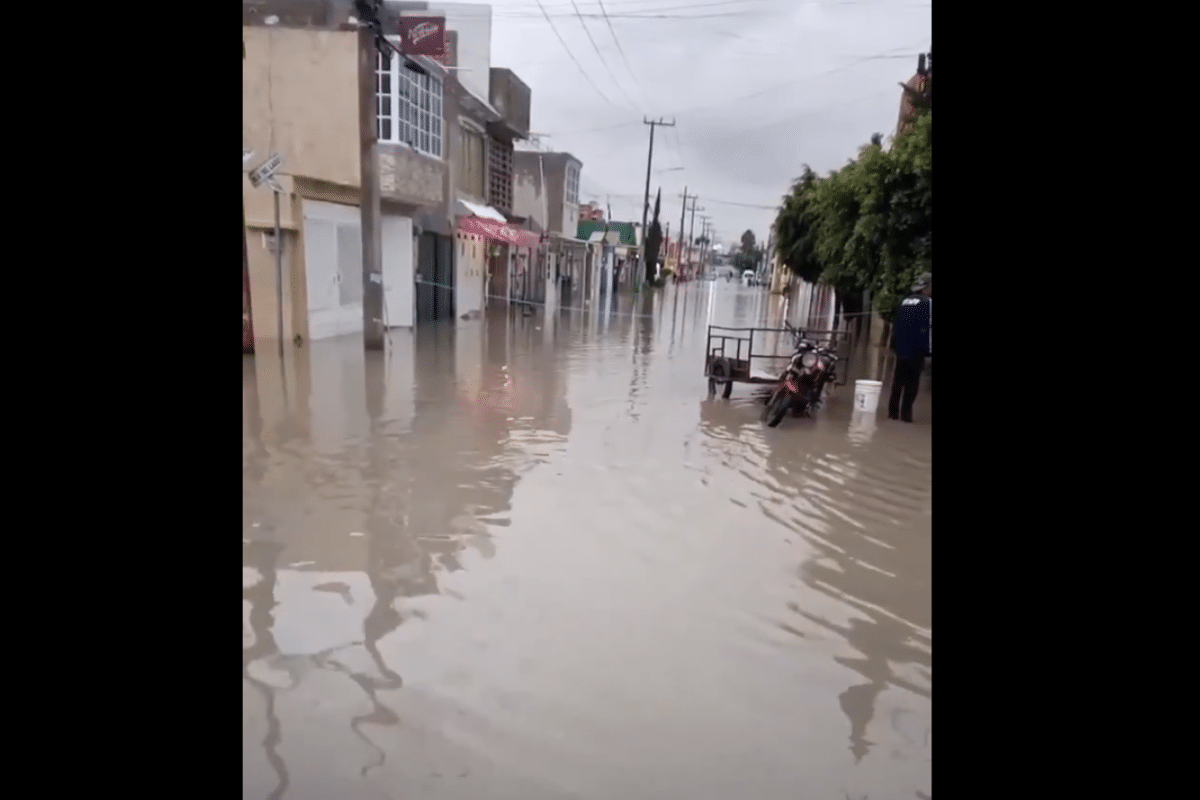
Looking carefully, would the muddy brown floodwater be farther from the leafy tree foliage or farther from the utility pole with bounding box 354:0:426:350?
the utility pole with bounding box 354:0:426:350

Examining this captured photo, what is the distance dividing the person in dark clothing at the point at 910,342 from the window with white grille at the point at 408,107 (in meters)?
10.8

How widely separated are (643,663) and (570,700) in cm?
44

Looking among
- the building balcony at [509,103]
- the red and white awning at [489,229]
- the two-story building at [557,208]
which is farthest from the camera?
the two-story building at [557,208]

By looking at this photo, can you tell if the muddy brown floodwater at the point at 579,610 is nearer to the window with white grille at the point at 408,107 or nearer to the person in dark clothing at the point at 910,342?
the person in dark clothing at the point at 910,342

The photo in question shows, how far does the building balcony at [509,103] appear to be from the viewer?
22.8 meters

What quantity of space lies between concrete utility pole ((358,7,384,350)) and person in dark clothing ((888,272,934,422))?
24.4ft

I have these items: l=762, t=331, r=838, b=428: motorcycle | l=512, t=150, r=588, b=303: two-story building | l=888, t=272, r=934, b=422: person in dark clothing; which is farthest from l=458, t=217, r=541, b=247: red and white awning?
l=888, t=272, r=934, b=422: person in dark clothing

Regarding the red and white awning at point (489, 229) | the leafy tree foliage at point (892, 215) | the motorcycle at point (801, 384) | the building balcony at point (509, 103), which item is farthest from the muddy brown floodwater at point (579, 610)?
the building balcony at point (509, 103)

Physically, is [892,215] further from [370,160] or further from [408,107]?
[408,107]
